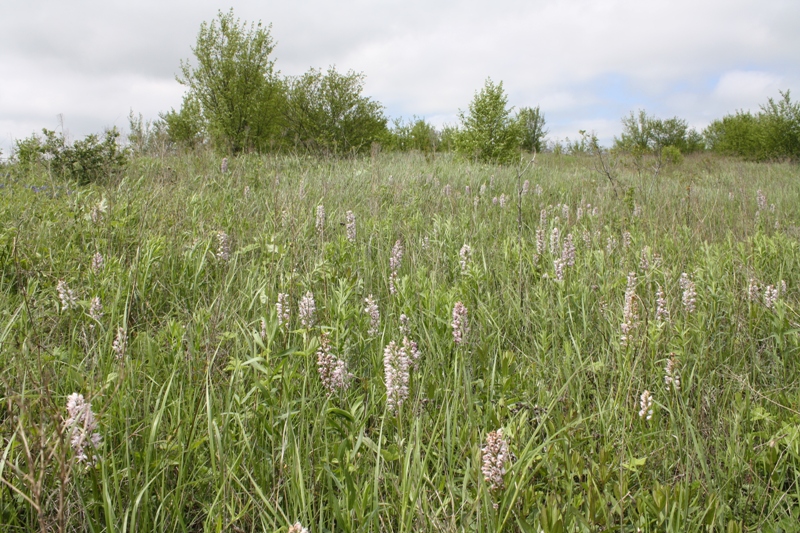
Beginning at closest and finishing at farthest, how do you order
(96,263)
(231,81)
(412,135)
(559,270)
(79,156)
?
1. (96,263)
2. (559,270)
3. (79,156)
4. (231,81)
5. (412,135)

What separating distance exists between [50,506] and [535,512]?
1.43m

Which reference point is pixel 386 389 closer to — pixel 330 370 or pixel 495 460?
pixel 330 370

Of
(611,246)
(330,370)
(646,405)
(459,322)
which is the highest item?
(611,246)

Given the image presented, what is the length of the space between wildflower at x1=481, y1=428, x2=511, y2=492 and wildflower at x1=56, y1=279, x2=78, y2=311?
2123mm

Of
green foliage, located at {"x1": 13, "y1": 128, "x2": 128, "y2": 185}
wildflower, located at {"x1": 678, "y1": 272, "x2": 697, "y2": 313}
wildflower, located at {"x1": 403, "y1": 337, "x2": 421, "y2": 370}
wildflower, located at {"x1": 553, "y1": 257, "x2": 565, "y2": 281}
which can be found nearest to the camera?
wildflower, located at {"x1": 403, "y1": 337, "x2": 421, "y2": 370}

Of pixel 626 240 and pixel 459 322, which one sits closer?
pixel 459 322

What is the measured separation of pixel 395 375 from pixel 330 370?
368 millimetres

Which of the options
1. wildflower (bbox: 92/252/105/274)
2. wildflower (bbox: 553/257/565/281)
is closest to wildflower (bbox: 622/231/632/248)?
wildflower (bbox: 553/257/565/281)

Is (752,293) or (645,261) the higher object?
(645,261)

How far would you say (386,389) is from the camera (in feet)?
6.22

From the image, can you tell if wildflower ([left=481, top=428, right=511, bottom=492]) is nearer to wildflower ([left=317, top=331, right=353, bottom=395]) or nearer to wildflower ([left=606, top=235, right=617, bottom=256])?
wildflower ([left=317, top=331, right=353, bottom=395])

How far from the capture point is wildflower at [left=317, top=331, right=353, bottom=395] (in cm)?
180

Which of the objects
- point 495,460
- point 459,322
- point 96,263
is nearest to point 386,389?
point 459,322

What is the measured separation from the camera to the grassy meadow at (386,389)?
4.42ft
